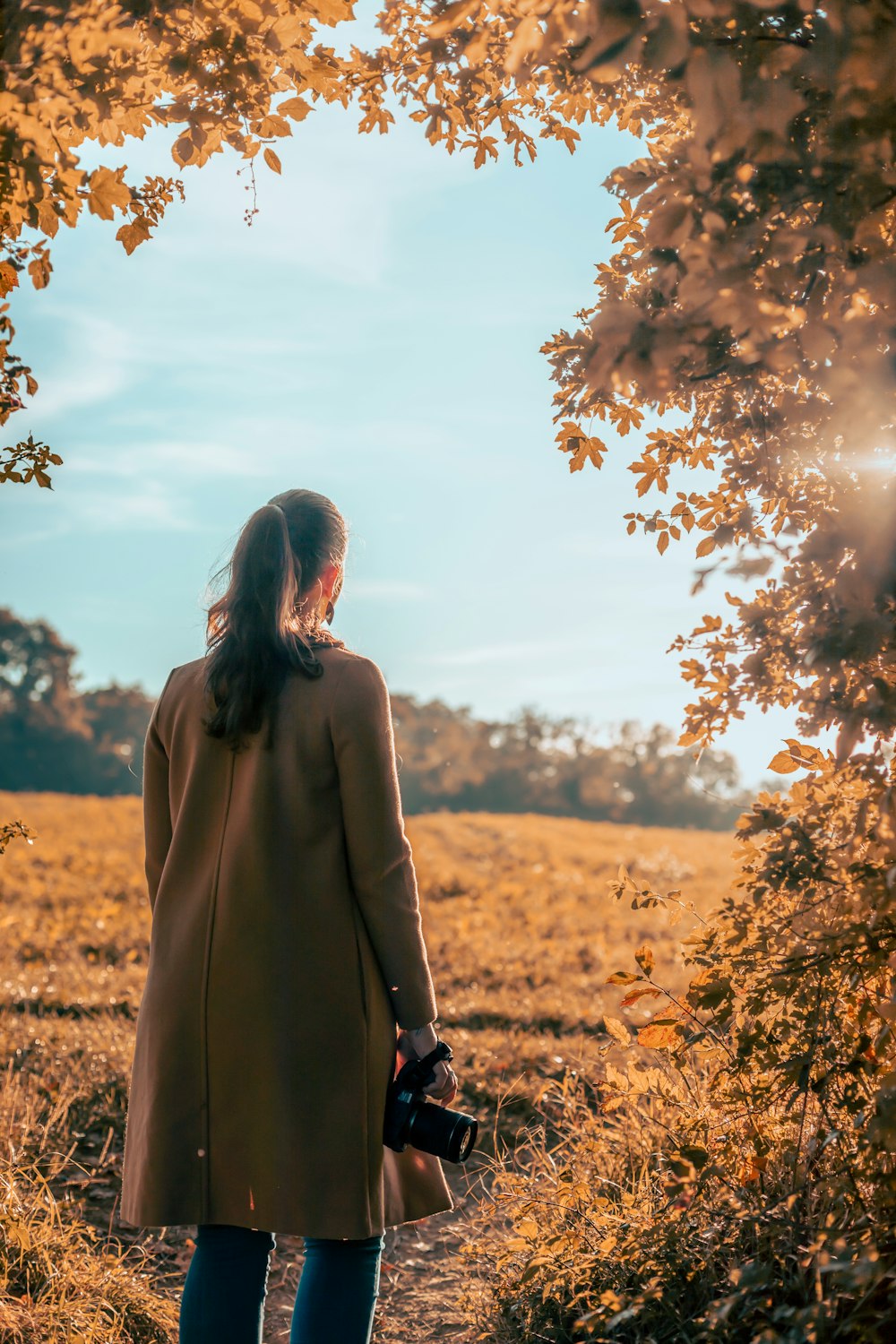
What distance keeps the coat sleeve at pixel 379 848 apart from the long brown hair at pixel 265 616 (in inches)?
6.6

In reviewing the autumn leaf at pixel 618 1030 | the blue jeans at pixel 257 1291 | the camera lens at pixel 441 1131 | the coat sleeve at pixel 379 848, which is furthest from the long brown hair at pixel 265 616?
the autumn leaf at pixel 618 1030

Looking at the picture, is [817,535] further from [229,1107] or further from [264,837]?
[229,1107]

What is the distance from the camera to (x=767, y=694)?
2.75 metres

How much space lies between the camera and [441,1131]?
2.49 metres

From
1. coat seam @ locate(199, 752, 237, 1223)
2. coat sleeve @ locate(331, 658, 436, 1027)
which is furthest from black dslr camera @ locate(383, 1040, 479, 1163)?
coat seam @ locate(199, 752, 237, 1223)

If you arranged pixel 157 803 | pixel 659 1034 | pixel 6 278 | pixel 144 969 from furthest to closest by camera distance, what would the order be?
pixel 144 969 → pixel 157 803 → pixel 659 1034 → pixel 6 278

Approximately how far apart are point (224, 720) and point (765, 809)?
4.45 ft

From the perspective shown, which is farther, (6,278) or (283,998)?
(6,278)

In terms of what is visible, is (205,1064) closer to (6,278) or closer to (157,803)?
(157,803)

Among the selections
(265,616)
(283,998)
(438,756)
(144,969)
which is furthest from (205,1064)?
(438,756)

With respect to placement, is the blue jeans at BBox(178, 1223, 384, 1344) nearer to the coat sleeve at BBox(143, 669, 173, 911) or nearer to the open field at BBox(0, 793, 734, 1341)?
the open field at BBox(0, 793, 734, 1341)

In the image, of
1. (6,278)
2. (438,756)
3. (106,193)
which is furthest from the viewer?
(438,756)

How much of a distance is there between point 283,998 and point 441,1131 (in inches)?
19.2

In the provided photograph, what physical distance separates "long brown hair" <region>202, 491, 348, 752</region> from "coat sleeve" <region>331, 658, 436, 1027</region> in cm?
17
